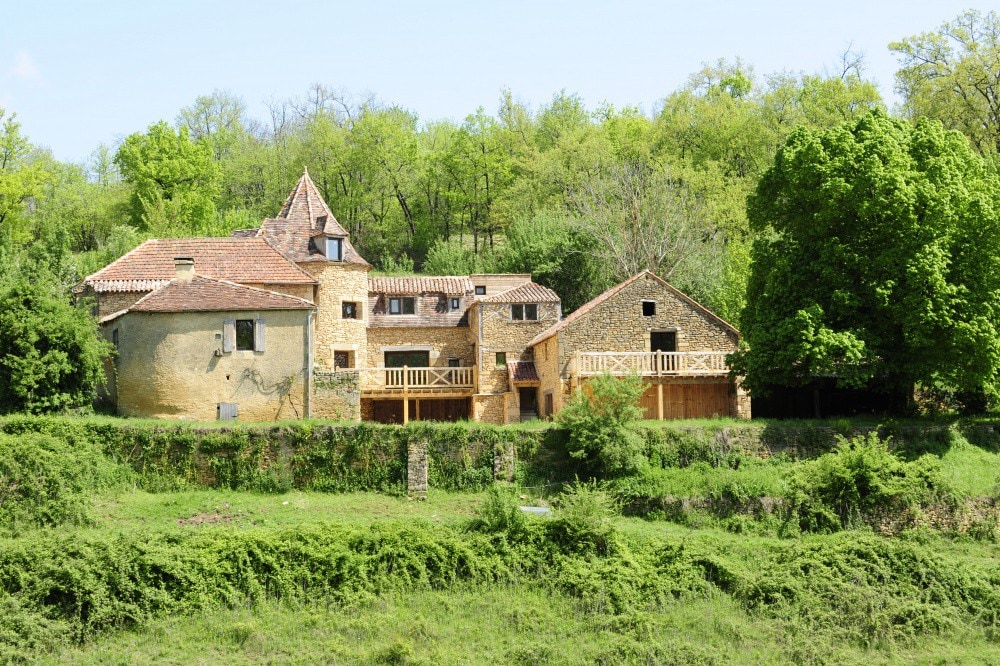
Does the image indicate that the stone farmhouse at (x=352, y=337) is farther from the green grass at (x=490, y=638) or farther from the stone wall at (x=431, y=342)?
the green grass at (x=490, y=638)

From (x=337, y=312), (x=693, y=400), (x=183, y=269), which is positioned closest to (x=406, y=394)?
(x=337, y=312)

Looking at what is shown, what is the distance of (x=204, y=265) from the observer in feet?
125

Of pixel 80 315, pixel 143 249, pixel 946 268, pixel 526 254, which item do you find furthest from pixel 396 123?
pixel 946 268

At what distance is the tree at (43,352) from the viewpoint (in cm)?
3045

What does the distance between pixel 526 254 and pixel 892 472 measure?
25.8 m

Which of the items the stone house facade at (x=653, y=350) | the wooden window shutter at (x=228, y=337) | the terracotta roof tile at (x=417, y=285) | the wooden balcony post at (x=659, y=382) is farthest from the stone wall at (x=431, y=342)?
the wooden window shutter at (x=228, y=337)

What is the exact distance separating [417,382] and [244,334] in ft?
27.4

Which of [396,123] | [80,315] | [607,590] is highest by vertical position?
[396,123]

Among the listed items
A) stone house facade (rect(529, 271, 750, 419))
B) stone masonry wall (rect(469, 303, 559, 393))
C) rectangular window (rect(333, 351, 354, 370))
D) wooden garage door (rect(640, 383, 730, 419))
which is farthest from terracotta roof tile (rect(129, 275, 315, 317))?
wooden garage door (rect(640, 383, 730, 419))

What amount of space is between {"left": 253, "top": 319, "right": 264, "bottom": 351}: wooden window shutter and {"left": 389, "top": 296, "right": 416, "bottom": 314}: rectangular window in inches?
467

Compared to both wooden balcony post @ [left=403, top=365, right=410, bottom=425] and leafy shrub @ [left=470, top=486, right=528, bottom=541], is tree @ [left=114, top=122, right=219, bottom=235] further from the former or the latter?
leafy shrub @ [left=470, top=486, right=528, bottom=541]

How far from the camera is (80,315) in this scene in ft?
104

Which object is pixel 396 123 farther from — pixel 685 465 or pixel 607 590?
pixel 607 590

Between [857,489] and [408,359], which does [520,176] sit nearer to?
[408,359]
